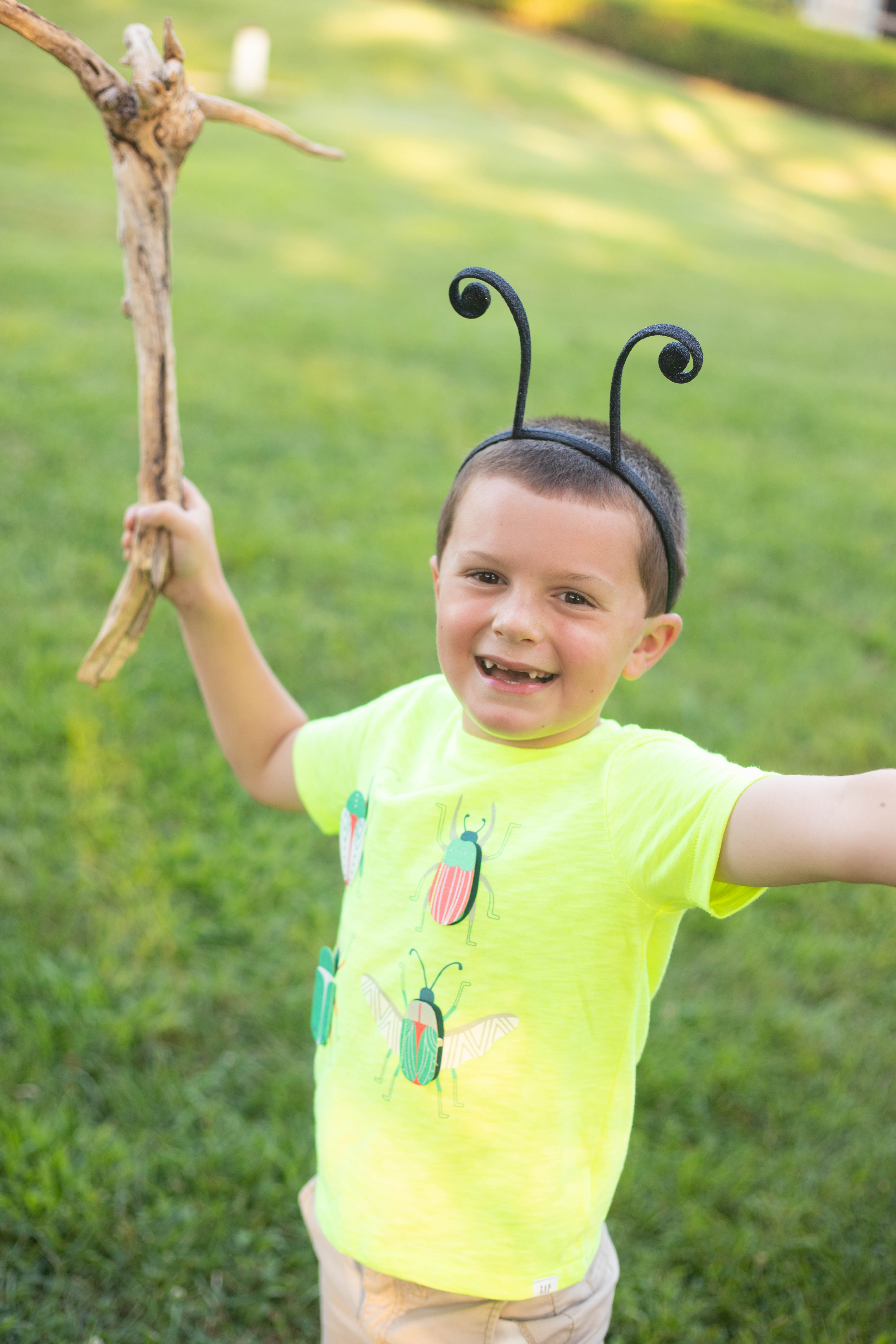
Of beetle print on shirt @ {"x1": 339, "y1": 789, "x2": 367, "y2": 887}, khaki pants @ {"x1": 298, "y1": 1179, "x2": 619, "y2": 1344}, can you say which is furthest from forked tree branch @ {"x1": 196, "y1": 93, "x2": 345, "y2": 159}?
khaki pants @ {"x1": 298, "y1": 1179, "x2": 619, "y2": 1344}

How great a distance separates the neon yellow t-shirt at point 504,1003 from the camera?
1307mm

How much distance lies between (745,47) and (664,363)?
25.8 m

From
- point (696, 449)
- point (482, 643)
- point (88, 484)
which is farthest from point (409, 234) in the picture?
point (482, 643)

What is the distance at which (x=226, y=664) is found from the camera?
1.73m

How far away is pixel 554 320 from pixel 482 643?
25.0 ft

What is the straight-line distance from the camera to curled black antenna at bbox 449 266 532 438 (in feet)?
4.17

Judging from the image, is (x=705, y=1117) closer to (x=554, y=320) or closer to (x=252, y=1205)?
(x=252, y=1205)

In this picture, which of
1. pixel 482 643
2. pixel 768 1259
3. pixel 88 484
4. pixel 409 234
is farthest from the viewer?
pixel 409 234

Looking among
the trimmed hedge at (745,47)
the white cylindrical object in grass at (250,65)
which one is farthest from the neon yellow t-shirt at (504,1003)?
the trimmed hedge at (745,47)

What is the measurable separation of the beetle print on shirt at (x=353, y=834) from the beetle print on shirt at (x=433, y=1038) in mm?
174

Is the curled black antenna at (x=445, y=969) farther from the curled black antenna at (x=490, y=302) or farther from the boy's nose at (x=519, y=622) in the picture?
the curled black antenna at (x=490, y=302)

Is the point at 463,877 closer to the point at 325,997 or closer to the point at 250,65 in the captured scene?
the point at 325,997

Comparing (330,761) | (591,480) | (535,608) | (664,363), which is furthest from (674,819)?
(330,761)

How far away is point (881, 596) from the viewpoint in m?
4.74
